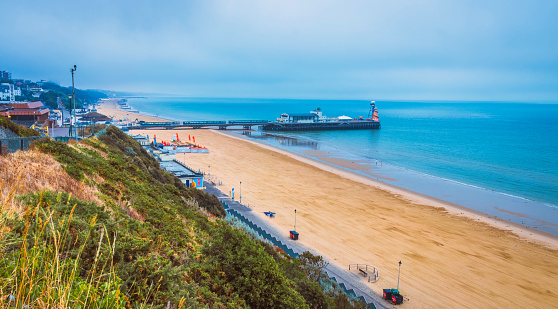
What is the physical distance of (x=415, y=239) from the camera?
67.3 ft

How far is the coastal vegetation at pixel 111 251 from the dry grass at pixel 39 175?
28mm

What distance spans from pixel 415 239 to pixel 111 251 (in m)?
19.8

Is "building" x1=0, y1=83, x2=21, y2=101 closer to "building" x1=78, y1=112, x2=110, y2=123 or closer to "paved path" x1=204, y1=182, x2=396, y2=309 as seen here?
"building" x1=78, y1=112, x2=110, y2=123

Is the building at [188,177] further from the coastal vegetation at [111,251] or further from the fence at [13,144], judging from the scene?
the fence at [13,144]

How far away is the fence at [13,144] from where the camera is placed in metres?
9.36

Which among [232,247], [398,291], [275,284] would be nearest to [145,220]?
[232,247]

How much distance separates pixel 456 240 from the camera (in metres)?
21.0

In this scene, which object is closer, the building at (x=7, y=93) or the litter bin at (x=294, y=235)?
the litter bin at (x=294, y=235)

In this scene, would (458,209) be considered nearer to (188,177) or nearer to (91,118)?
(188,177)

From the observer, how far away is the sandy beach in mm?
15126

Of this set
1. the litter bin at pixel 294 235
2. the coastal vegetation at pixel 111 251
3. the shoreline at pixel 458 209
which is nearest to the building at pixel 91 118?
the shoreline at pixel 458 209


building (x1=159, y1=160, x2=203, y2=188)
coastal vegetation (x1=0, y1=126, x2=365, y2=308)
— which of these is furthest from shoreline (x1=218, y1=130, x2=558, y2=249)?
coastal vegetation (x1=0, y1=126, x2=365, y2=308)

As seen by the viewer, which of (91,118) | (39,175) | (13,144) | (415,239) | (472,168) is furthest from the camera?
(91,118)

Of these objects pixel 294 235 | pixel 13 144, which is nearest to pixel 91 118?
pixel 294 235
